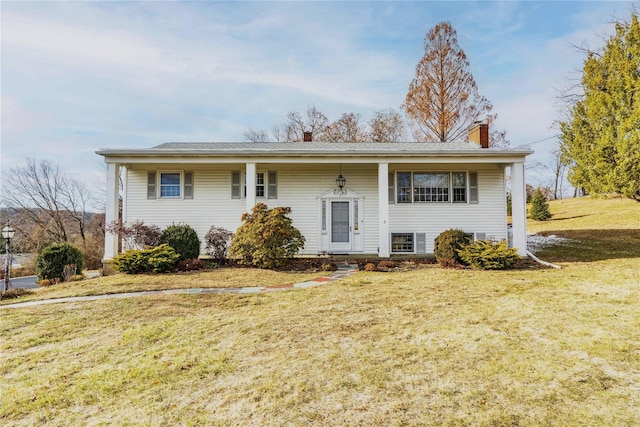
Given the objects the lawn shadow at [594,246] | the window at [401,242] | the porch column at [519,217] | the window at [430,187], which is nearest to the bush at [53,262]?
the window at [401,242]

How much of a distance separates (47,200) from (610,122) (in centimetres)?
3797

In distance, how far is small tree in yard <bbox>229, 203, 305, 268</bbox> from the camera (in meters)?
10.6

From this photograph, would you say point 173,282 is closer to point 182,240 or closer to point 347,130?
point 182,240

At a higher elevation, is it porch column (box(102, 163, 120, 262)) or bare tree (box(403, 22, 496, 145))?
bare tree (box(403, 22, 496, 145))

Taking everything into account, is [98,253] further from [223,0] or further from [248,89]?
[223,0]

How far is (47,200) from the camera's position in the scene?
95.8 ft

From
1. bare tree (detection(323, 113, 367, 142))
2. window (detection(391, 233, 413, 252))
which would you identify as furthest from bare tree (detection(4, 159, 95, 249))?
window (detection(391, 233, 413, 252))

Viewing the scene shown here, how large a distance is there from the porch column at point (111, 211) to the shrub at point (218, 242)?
9.53 ft

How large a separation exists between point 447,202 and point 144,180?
38.1 ft

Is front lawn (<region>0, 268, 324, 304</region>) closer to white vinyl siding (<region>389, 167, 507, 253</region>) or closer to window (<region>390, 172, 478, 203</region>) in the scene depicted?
white vinyl siding (<region>389, 167, 507, 253</region>)

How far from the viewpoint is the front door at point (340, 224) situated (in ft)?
43.3

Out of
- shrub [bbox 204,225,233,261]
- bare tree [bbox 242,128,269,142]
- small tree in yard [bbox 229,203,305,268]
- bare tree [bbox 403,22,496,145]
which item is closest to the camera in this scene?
small tree in yard [bbox 229,203,305,268]

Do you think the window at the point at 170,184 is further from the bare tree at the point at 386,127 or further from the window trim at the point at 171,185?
the bare tree at the point at 386,127

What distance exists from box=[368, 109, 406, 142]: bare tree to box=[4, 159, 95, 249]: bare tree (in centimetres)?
2434
